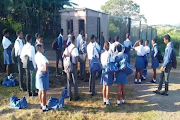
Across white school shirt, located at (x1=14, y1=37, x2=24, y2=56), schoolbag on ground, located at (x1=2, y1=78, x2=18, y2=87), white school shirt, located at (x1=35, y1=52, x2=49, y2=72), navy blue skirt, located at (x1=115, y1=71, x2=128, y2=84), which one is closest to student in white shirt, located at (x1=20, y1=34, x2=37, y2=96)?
white school shirt, located at (x1=14, y1=37, x2=24, y2=56)

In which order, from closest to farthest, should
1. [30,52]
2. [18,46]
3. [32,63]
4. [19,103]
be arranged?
[19,103] → [30,52] → [32,63] → [18,46]

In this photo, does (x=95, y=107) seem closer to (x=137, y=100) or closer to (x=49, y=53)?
(x=137, y=100)

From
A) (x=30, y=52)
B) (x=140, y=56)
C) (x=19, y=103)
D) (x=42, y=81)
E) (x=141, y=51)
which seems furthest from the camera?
(x=140, y=56)

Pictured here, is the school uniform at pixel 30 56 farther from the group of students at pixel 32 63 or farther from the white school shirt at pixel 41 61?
the white school shirt at pixel 41 61

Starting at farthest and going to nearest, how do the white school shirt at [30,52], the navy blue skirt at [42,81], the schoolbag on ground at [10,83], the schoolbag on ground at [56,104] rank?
the schoolbag on ground at [10,83], the white school shirt at [30,52], the schoolbag on ground at [56,104], the navy blue skirt at [42,81]

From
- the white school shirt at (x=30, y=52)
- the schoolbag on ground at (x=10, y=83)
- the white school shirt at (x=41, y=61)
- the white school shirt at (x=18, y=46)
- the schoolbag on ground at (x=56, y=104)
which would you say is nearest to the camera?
the white school shirt at (x=41, y=61)

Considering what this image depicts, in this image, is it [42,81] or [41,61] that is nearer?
[41,61]

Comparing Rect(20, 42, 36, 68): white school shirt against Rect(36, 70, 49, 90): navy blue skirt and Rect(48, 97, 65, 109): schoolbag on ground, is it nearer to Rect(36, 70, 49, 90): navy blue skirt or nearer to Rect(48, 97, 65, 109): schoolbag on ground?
Rect(36, 70, 49, 90): navy blue skirt

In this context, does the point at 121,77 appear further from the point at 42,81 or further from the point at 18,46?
the point at 18,46

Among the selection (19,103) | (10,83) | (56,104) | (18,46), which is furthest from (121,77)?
(10,83)

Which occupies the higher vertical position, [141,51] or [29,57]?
[141,51]

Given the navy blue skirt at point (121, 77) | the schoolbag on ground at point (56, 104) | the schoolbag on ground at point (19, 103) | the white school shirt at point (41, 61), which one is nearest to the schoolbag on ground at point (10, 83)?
the schoolbag on ground at point (19, 103)

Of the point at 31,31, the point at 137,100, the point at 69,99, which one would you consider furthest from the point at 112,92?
the point at 31,31

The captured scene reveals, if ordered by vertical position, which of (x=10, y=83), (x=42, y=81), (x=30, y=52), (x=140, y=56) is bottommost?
(x=10, y=83)
